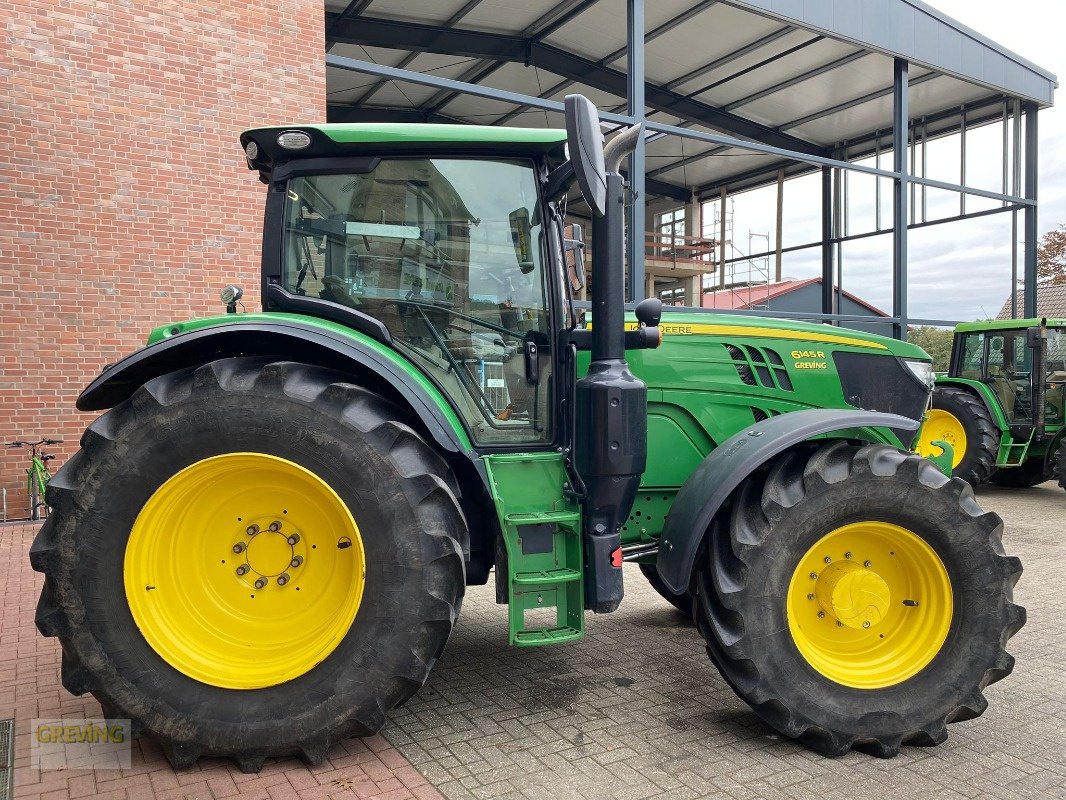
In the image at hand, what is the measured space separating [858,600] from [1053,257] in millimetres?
36295

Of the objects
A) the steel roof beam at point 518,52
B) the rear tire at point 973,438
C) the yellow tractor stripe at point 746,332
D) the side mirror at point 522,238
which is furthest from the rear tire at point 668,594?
the steel roof beam at point 518,52

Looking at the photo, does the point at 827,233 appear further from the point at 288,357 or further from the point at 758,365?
the point at 288,357

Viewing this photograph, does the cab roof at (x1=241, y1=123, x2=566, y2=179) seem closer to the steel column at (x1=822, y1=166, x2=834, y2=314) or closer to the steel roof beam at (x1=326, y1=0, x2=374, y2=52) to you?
the steel roof beam at (x1=326, y1=0, x2=374, y2=52)

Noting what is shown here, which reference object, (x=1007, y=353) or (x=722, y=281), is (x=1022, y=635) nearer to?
(x=1007, y=353)

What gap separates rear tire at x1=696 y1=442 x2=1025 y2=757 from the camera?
296 cm

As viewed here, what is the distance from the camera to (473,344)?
127 inches

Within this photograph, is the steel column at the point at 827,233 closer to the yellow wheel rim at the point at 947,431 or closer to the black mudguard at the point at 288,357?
the yellow wheel rim at the point at 947,431

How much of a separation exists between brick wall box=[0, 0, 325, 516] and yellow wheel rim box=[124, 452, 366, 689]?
5.73 metres

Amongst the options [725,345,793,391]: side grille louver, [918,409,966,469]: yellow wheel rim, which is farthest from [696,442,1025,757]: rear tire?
[918,409,966,469]: yellow wheel rim

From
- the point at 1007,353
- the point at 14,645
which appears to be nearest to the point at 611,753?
the point at 14,645

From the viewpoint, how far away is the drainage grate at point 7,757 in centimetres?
270

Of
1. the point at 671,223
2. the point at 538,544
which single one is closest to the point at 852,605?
the point at 538,544

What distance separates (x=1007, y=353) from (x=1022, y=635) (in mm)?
7010

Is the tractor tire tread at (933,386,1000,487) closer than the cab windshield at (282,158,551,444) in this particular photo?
No
